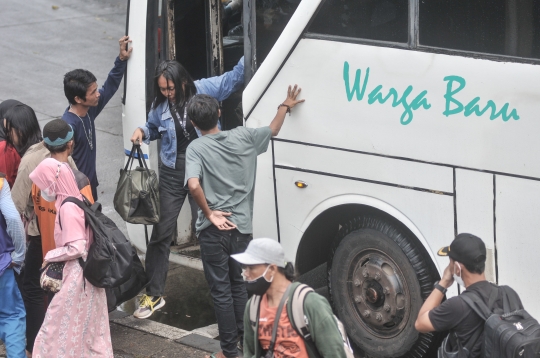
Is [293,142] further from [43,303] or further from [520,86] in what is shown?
[43,303]

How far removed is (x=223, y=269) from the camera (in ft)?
16.7

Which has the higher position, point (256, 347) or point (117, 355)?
point (256, 347)

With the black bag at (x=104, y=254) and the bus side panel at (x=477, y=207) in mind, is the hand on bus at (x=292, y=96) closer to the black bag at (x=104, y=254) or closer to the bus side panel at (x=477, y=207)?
the bus side panel at (x=477, y=207)

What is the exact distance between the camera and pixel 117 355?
5.48 m

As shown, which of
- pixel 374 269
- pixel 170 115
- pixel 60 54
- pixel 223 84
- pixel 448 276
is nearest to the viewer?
pixel 448 276

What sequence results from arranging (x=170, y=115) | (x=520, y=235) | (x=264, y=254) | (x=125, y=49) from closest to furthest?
(x=264, y=254), (x=520, y=235), (x=170, y=115), (x=125, y=49)

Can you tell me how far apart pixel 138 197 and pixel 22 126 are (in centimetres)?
89

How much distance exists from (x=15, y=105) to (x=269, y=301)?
9.11 ft

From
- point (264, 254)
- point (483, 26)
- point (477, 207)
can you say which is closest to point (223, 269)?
point (477, 207)

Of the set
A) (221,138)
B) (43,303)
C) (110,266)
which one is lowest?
(43,303)

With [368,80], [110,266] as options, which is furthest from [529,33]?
[110,266]

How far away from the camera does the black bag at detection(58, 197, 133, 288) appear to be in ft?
15.2

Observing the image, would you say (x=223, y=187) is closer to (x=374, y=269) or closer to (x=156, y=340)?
(x=374, y=269)

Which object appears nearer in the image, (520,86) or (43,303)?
(520,86)
